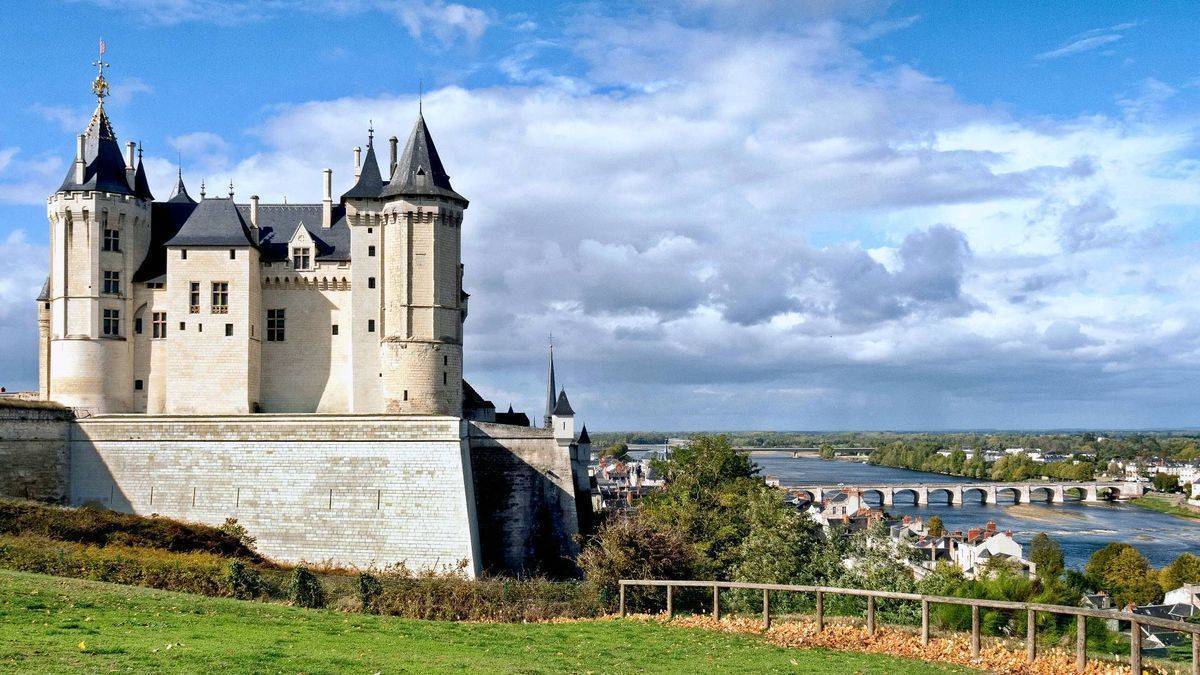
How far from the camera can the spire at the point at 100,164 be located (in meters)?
38.2

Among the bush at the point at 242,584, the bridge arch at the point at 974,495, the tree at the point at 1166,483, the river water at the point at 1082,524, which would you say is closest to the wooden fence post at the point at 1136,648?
the bush at the point at 242,584

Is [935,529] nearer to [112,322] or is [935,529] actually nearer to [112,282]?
[112,322]

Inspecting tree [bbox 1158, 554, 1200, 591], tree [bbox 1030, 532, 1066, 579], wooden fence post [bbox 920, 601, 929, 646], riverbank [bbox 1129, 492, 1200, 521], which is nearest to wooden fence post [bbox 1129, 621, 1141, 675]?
wooden fence post [bbox 920, 601, 929, 646]

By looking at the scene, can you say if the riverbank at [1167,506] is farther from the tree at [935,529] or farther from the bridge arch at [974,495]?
the tree at [935,529]

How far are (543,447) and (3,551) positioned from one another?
767 inches

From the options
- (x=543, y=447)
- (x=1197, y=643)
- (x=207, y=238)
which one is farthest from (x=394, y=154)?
(x=1197, y=643)

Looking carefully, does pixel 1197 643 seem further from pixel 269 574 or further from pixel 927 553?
pixel 927 553

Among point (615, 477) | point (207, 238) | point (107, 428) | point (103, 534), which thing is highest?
point (207, 238)

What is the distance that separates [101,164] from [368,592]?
26.3 meters

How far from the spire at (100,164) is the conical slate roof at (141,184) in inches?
10.3

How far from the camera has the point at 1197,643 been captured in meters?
11.9

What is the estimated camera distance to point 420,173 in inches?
1486

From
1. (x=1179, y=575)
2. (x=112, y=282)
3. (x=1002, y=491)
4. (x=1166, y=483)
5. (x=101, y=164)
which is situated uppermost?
(x=101, y=164)

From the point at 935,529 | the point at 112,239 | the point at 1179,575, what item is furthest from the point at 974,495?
the point at 112,239
